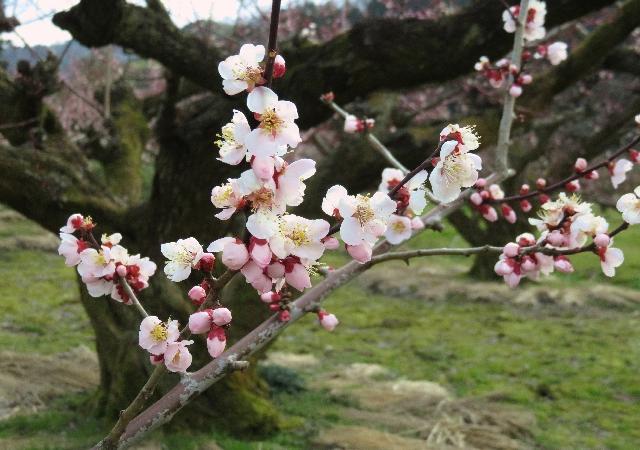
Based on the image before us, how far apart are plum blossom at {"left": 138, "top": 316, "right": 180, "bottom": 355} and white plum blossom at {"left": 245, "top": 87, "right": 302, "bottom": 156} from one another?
1.52 ft

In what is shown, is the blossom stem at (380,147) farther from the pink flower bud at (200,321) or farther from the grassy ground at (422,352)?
the grassy ground at (422,352)

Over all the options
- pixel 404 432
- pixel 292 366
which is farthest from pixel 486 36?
pixel 292 366

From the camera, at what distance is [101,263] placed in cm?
160

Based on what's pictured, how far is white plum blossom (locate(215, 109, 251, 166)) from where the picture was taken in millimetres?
1173

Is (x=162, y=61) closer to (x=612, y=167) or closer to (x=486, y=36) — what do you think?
(x=486, y=36)

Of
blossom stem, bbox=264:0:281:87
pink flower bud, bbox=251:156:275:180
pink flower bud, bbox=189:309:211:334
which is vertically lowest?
pink flower bud, bbox=189:309:211:334

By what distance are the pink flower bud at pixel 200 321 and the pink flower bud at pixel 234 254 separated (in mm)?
158

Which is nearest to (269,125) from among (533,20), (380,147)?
(380,147)

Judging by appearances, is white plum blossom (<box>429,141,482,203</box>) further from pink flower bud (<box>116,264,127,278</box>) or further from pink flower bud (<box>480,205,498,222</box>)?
pink flower bud (<box>480,205,498,222</box>)

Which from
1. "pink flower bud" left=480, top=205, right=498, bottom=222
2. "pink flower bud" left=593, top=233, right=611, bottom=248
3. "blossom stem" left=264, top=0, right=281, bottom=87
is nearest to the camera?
"blossom stem" left=264, top=0, right=281, bottom=87

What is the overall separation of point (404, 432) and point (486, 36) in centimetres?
227

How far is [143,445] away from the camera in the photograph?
3416 mm

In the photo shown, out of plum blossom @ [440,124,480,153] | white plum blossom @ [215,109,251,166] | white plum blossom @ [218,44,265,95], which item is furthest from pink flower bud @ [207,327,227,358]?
plum blossom @ [440,124,480,153]

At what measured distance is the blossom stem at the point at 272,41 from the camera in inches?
44.2
